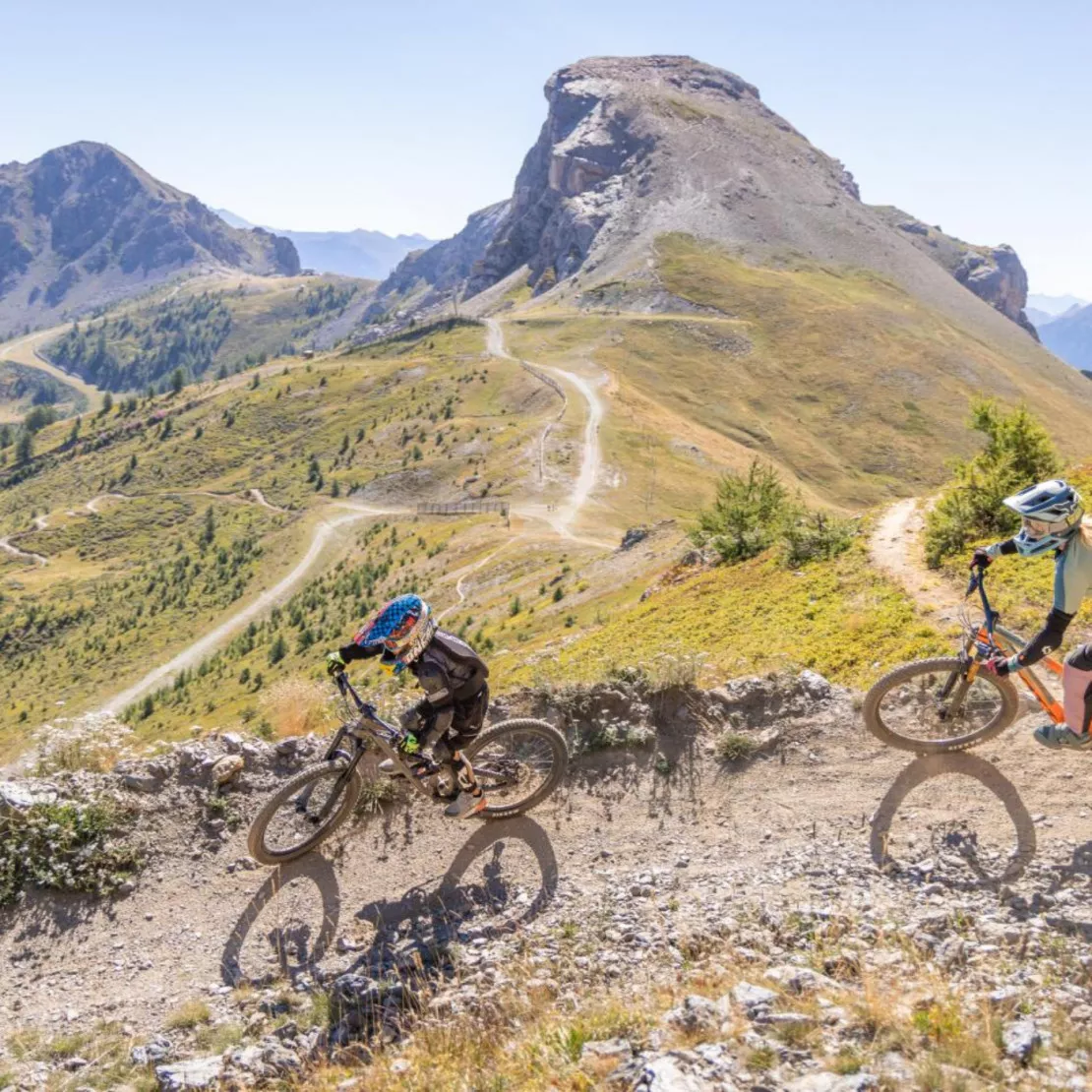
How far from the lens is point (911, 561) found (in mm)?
19109

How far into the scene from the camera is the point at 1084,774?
9367 millimetres

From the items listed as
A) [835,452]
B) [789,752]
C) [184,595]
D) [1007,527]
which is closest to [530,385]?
[835,452]

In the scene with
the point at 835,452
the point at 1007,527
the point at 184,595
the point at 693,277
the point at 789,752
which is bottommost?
the point at 184,595

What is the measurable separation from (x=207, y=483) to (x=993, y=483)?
118 metres

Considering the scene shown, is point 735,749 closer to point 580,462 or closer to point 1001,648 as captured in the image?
point 1001,648

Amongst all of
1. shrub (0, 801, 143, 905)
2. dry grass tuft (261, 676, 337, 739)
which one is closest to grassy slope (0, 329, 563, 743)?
dry grass tuft (261, 676, 337, 739)

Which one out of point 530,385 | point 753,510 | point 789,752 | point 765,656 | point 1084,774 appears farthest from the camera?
point 530,385

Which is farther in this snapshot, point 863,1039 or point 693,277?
point 693,277

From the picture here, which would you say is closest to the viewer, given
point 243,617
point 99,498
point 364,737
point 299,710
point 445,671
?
point 445,671

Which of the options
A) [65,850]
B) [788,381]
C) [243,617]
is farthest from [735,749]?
[788,381]

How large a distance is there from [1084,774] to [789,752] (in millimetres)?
3374

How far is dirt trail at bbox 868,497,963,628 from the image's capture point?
15.6m

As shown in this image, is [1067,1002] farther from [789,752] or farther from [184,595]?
[184,595]

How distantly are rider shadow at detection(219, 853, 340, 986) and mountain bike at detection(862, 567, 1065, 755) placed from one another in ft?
23.1
